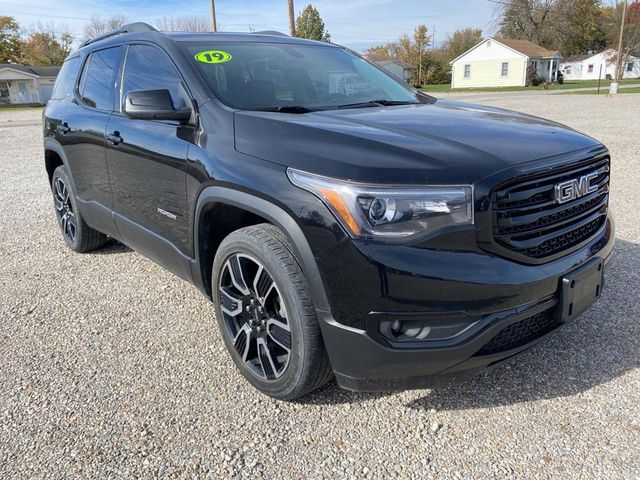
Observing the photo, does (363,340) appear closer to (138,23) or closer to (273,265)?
(273,265)

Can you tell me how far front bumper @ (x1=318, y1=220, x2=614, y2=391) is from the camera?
202cm

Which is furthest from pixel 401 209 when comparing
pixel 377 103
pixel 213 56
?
pixel 213 56

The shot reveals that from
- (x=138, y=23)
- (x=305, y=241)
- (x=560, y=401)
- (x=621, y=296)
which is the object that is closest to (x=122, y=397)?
(x=305, y=241)

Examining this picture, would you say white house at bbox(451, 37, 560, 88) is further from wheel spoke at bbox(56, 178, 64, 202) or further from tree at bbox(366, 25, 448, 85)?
wheel spoke at bbox(56, 178, 64, 202)

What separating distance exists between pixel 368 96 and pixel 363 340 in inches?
75.9

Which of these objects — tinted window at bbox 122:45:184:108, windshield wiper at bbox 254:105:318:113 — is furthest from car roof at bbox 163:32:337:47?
windshield wiper at bbox 254:105:318:113

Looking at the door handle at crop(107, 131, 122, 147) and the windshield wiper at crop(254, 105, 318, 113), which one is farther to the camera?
the door handle at crop(107, 131, 122, 147)

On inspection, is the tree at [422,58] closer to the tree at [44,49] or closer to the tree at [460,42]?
the tree at [460,42]

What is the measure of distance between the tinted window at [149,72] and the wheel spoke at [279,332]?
4.39ft

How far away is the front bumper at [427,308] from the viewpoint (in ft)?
6.63

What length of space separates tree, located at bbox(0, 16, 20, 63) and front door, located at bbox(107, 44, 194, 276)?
70267 mm

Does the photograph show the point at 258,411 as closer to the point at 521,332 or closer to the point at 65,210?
the point at 521,332

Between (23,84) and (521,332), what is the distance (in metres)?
68.5

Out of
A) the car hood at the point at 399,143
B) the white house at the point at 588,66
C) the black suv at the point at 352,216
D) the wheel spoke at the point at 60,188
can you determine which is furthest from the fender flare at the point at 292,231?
the white house at the point at 588,66
